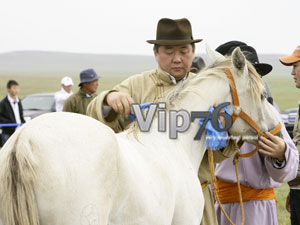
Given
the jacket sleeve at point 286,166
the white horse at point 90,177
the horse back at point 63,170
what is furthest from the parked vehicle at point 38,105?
the horse back at point 63,170

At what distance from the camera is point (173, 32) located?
3.45 meters

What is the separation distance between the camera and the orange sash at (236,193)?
3.58m

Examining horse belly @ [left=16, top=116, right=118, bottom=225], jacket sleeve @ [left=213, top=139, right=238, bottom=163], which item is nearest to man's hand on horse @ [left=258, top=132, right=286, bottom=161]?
jacket sleeve @ [left=213, top=139, right=238, bottom=163]

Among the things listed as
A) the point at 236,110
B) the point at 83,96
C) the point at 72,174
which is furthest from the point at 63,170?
the point at 83,96

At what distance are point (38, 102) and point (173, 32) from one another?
526 inches

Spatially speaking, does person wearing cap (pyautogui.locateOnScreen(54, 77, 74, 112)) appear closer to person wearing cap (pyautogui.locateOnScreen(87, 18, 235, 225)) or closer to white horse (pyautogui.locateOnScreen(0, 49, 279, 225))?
person wearing cap (pyautogui.locateOnScreen(87, 18, 235, 225))

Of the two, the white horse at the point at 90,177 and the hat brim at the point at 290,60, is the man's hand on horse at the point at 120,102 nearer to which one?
the white horse at the point at 90,177

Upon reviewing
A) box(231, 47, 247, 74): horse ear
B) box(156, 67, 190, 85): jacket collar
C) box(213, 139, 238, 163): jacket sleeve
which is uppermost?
box(231, 47, 247, 74): horse ear

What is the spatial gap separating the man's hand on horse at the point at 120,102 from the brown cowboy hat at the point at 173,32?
720mm

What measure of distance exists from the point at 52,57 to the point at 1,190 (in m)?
111

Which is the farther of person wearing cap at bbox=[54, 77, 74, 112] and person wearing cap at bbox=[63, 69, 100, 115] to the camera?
person wearing cap at bbox=[54, 77, 74, 112]

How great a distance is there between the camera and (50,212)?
1.96 metres

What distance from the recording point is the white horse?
1.94 meters

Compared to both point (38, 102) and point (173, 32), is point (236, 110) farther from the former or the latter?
point (38, 102)
